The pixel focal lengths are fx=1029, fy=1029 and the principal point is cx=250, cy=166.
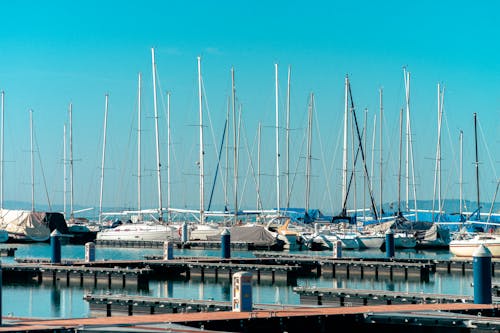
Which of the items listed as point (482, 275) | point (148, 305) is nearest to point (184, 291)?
point (148, 305)

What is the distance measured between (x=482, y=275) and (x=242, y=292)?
296 inches

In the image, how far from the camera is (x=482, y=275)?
30188 millimetres

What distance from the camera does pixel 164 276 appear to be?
51.3 metres

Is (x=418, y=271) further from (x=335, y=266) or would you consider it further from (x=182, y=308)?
(x=182, y=308)

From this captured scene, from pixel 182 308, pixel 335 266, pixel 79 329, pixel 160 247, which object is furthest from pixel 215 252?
pixel 79 329

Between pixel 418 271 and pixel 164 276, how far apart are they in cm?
1280

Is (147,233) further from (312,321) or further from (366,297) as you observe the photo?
(312,321)

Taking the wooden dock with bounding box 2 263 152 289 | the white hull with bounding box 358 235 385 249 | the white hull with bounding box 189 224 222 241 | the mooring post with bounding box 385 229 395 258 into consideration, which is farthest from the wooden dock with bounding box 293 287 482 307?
the white hull with bounding box 189 224 222 241

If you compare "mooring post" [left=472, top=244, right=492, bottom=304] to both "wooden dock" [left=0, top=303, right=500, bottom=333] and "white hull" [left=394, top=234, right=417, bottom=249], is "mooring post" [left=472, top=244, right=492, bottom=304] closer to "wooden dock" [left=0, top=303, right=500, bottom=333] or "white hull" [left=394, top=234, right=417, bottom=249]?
"wooden dock" [left=0, top=303, right=500, bottom=333]

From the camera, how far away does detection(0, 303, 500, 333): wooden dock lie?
24.9 m

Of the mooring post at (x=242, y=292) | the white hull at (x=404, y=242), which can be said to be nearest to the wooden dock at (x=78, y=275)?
the mooring post at (x=242, y=292)

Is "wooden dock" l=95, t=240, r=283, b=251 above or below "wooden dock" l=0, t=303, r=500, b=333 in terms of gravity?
below

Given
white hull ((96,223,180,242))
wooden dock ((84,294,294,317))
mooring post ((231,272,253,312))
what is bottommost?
white hull ((96,223,180,242))

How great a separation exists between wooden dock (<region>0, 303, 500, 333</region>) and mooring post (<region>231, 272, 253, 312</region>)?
1.52 feet
